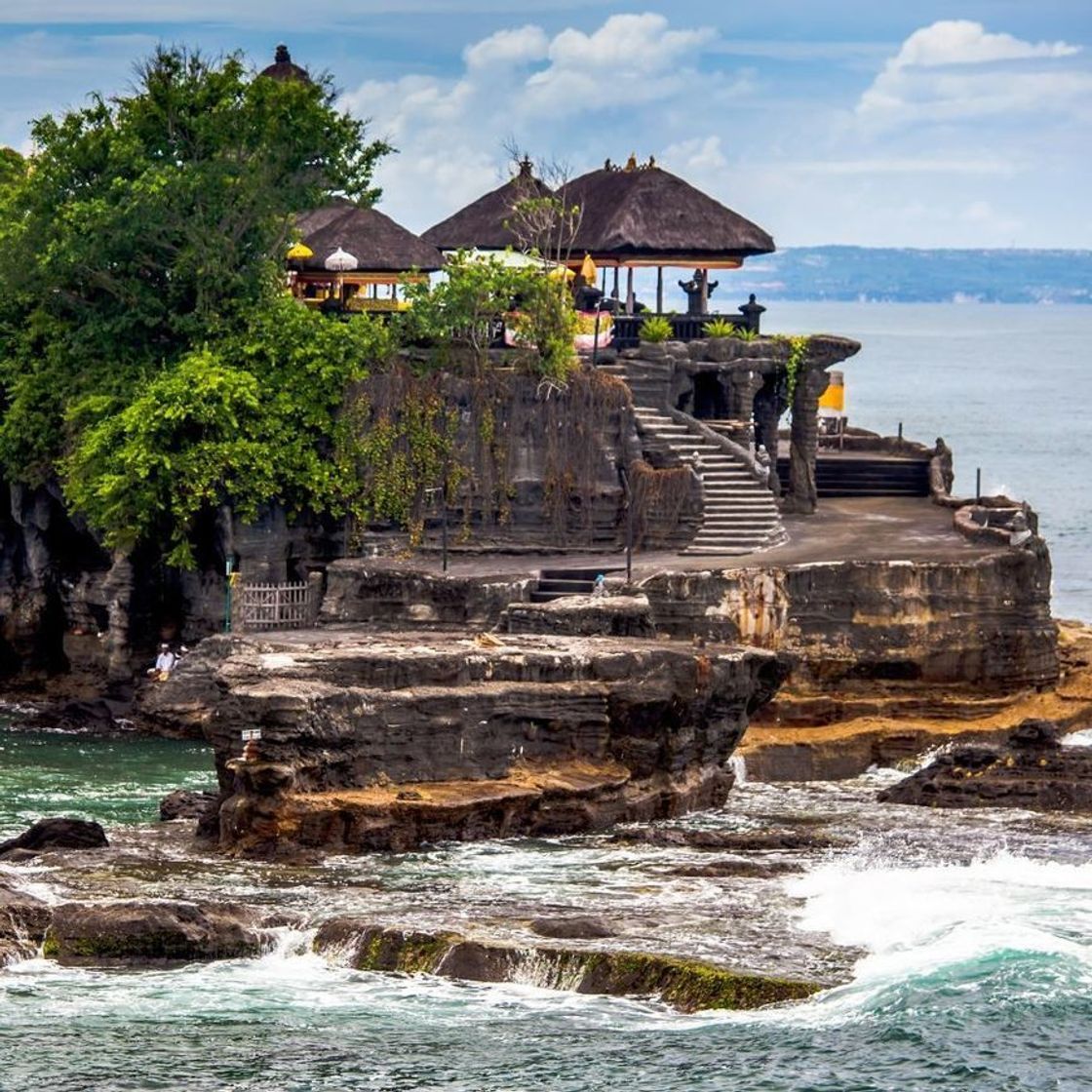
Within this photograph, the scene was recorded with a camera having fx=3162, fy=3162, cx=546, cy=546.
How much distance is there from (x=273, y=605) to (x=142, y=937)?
71.7ft

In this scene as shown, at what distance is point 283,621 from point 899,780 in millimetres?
14793

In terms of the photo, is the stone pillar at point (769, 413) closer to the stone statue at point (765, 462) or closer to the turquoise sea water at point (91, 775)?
the stone statue at point (765, 462)

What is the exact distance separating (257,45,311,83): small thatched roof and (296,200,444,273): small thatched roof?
7907mm

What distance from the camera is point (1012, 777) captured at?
59.0 m

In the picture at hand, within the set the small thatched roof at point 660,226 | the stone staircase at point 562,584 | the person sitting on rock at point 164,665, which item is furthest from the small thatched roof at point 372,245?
the stone staircase at point 562,584

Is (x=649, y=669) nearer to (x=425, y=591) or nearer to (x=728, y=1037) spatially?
(x=425, y=591)

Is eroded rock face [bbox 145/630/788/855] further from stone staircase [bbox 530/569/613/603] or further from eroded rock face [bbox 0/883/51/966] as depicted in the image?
eroded rock face [bbox 0/883/51/966]

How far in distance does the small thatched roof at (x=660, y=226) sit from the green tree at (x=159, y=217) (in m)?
5.86

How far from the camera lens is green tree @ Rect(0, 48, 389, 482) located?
2771 inches

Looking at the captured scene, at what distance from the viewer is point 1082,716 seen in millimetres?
66812

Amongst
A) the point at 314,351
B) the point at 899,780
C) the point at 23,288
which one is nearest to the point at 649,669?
the point at 899,780

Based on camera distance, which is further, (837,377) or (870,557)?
(837,377)

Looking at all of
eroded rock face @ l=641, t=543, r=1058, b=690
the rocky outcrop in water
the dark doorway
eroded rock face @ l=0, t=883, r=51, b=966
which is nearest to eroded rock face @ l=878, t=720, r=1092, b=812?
eroded rock face @ l=641, t=543, r=1058, b=690

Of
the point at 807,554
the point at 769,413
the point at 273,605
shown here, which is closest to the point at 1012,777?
the point at 807,554
